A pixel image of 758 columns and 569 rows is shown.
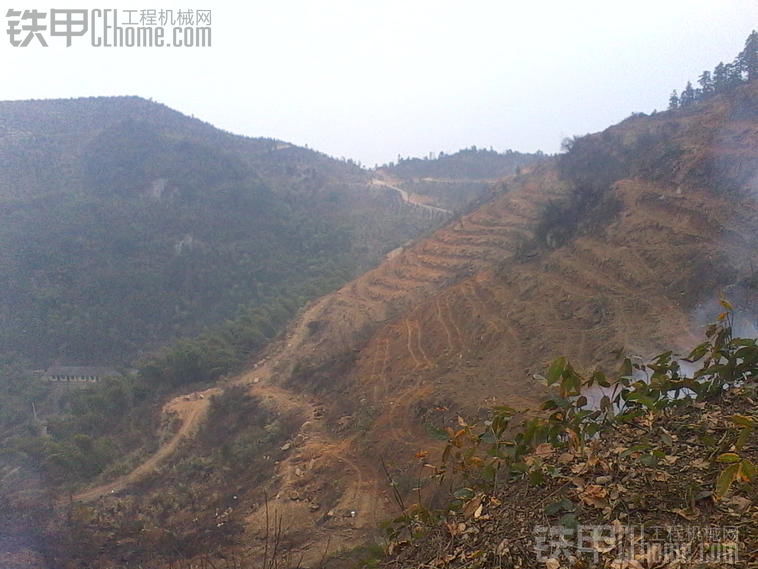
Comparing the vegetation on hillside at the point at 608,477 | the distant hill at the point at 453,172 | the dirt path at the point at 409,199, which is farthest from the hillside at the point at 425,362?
the distant hill at the point at 453,172

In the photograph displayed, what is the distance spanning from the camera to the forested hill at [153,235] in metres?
29.9

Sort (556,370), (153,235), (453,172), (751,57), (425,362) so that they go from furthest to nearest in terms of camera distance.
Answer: (453,172), (153,235), (751,57), (425,362), (556,370)

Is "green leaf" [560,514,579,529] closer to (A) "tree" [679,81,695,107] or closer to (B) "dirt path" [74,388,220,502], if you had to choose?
(B) "dirt path" [74,388,220,502]

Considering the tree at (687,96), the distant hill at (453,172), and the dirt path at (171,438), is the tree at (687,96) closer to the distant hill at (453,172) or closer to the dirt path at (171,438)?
the distant hill at (453,172)

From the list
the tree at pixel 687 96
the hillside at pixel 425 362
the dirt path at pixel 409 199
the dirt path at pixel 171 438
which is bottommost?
the dirt path at pixel 171 438

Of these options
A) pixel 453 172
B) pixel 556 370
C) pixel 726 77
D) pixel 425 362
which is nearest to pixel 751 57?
pixel 726 77

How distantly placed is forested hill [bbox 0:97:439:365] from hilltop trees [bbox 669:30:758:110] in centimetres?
1533

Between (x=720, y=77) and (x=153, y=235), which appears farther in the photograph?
(x=153, y=235)

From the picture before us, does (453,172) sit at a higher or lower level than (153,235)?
higher

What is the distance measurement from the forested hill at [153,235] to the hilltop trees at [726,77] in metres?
15.3

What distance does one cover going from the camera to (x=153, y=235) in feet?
127

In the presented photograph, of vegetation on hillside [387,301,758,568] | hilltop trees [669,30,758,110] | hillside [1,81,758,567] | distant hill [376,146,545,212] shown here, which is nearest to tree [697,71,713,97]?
hilltop trees [669,30,758,110]

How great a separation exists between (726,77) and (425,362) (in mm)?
21618

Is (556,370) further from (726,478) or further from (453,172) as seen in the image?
(453,172)
